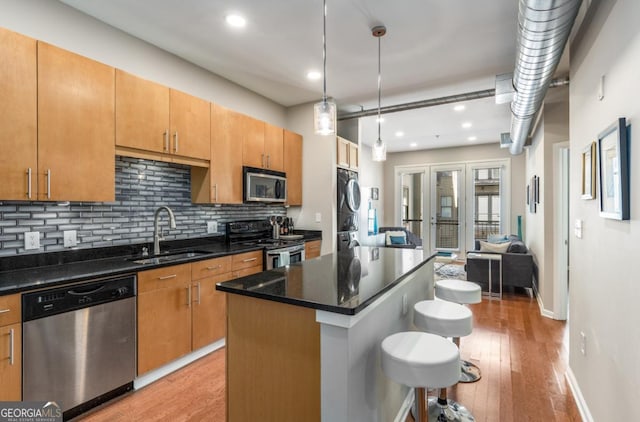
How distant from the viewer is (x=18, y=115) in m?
1.90

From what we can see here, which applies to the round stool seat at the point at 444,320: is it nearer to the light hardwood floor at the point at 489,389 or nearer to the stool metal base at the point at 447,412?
the stool metal base at the point at 447,412

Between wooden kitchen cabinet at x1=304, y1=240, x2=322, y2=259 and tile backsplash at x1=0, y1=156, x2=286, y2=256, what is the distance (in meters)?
1.06

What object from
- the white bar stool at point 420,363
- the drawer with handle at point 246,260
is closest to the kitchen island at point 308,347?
the white bar stool at point 420,363

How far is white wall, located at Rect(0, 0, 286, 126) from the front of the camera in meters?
2.20

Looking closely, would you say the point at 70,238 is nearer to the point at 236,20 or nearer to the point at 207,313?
the point at 207,313

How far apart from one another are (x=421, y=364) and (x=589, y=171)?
1.67 m

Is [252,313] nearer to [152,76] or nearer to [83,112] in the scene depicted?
[83,112]

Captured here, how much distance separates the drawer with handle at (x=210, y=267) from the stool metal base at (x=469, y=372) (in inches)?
86.2

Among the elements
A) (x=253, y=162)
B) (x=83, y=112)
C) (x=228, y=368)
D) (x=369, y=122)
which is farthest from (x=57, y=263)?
(x=369, y=122)

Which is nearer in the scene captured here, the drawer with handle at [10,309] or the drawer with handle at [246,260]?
the drawer with handle at [10,309]

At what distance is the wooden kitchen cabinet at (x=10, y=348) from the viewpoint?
1645 millimetres

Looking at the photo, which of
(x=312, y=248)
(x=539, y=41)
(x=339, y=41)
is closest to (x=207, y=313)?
(x=312, y=248)

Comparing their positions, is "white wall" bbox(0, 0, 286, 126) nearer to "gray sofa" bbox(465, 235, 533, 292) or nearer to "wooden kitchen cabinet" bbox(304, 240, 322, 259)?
"wooden kitchen cabinet" bbox(304, 240, 322, 259)

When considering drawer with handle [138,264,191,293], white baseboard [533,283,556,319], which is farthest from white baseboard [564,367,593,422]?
drawer with handle [138,264,191,293]
